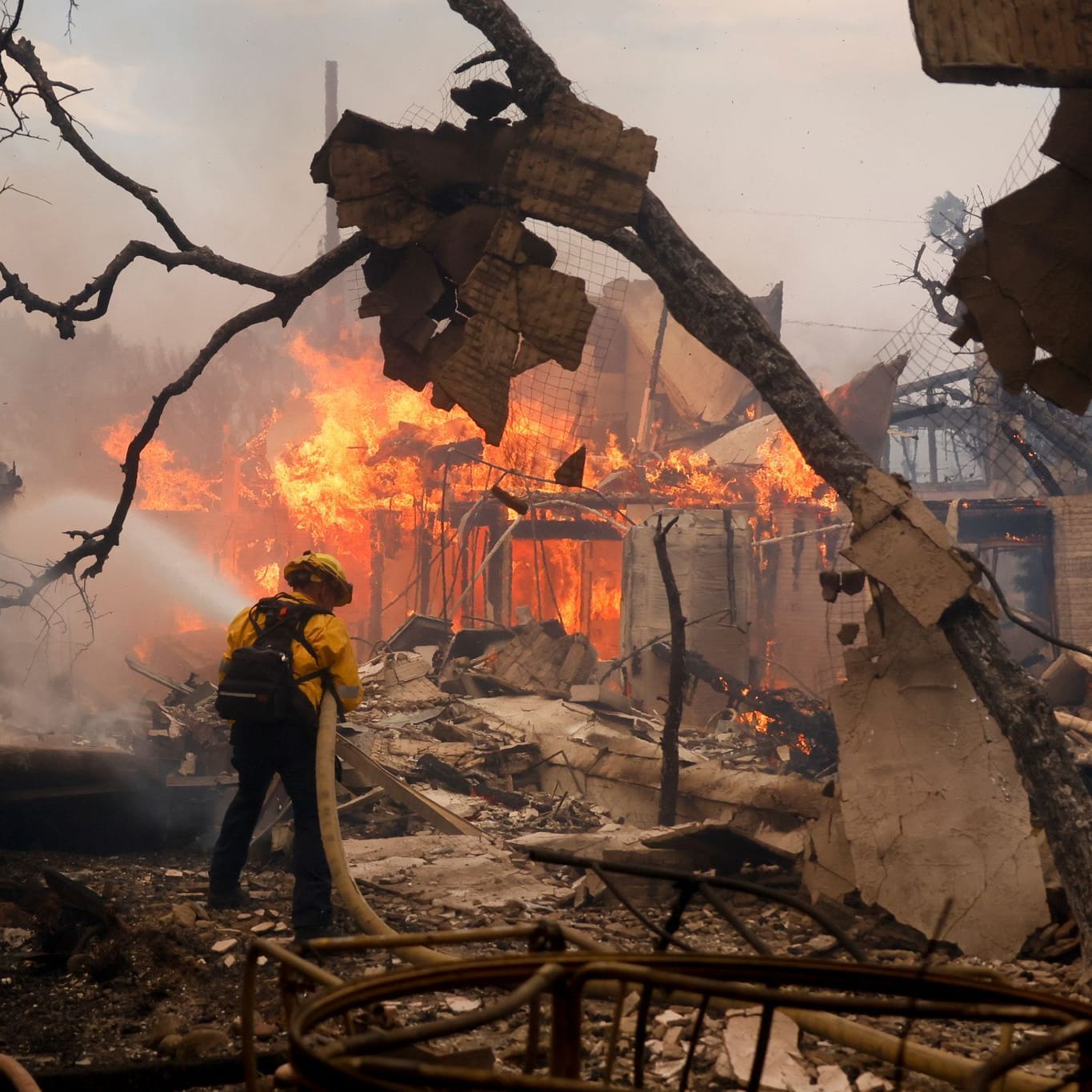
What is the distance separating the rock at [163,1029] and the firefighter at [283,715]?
1402 millimetres

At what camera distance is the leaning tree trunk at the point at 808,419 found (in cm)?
427

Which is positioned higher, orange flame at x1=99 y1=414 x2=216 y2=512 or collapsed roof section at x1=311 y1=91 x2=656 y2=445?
orange flame at x1=99 y1=414 x2=216 y2=512

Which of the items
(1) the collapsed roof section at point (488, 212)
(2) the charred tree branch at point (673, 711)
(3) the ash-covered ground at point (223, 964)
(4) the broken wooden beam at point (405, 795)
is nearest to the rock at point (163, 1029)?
(3) the ash-covered ground at point (223, 964)

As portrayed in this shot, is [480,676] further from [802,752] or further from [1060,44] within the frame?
[1060,44]

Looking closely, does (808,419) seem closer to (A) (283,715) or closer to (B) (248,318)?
(B) (248,318)

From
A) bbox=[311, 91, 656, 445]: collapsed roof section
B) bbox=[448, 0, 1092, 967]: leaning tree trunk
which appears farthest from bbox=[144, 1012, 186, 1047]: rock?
bbox=[448, 0, 1092, 967]: leaning tree trunk

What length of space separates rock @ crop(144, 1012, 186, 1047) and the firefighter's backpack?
6.07 feet

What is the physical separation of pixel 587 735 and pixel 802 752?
2.57 meters

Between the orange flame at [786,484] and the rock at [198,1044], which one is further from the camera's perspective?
the orange flame at [786,484]

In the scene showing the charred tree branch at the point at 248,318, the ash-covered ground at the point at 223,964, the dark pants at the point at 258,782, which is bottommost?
the ash-covered ground at the point at 223,964

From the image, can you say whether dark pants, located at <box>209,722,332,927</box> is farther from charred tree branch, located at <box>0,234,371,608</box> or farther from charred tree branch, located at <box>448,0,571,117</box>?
charred tree branch, located at <box>448,0,571,117</box>

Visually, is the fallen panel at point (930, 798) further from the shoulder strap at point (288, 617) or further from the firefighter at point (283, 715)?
the shoulder strap at point (288, 617)

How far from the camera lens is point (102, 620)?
2866 cm

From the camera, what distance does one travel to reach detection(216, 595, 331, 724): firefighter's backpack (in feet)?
19.0
